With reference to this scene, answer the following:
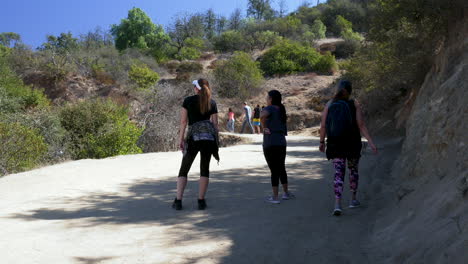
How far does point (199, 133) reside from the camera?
5.91 metres

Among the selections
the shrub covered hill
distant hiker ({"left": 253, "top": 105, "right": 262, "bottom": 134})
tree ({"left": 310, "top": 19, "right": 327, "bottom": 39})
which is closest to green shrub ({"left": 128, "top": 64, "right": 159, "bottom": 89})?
the shrub covered hill

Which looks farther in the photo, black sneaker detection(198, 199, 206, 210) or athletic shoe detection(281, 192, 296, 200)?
athletic shoe detection(281, 192, 296, 200)

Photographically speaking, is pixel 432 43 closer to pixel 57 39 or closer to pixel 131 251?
pixel 131 251

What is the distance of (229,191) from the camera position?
7.34 metres

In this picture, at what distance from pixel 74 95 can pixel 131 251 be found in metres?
30.2

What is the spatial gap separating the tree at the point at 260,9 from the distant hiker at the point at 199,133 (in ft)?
275

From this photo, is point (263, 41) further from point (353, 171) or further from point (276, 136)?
point (353, 171)

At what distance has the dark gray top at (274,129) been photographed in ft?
20.5

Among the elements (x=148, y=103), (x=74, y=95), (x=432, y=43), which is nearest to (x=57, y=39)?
(x=74, y=95)

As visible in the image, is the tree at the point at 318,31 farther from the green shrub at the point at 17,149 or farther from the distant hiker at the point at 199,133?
the distant hiker at the point at 199,133

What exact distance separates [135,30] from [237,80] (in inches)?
1723

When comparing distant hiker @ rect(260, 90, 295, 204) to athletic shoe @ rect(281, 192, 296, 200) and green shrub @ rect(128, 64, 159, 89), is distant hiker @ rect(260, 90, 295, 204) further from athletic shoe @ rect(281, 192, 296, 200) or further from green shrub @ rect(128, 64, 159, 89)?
green shrub @ rect(128, 64, 159, 89)

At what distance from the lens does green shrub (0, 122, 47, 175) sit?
11227 millimetres

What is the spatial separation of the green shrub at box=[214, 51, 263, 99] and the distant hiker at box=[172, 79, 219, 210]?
2659 cm
